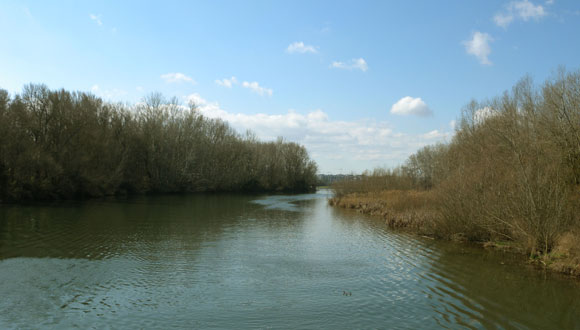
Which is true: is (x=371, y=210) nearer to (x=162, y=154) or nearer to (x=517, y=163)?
(x=517, y=163)

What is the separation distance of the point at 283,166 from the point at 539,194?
71200 mm

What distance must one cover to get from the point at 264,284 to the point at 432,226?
463 inches

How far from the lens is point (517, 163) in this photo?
49.6 feet

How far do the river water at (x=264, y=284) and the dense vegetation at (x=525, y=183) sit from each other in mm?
1277

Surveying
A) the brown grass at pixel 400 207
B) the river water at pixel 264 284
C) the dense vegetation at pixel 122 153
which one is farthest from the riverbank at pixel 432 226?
the dense vegetation at pixel 122 153

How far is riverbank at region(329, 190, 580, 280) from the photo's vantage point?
12649 millimetres

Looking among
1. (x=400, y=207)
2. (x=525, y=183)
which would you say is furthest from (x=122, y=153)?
(x=525, y=183)

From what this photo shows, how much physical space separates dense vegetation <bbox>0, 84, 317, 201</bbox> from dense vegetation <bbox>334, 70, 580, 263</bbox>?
35.4m

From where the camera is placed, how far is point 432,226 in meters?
19.7

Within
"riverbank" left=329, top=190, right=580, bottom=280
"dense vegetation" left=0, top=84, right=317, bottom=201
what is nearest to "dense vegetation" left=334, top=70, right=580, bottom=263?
"riverbank" left=329, top=190, right=580, bottom=280

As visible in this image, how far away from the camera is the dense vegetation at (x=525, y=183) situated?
13898 millimetres

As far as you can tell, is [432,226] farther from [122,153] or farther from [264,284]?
[122,153]

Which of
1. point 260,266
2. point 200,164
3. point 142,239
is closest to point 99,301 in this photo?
point 260,266

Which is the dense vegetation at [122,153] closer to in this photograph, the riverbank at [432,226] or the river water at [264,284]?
the river water at [264,284]
